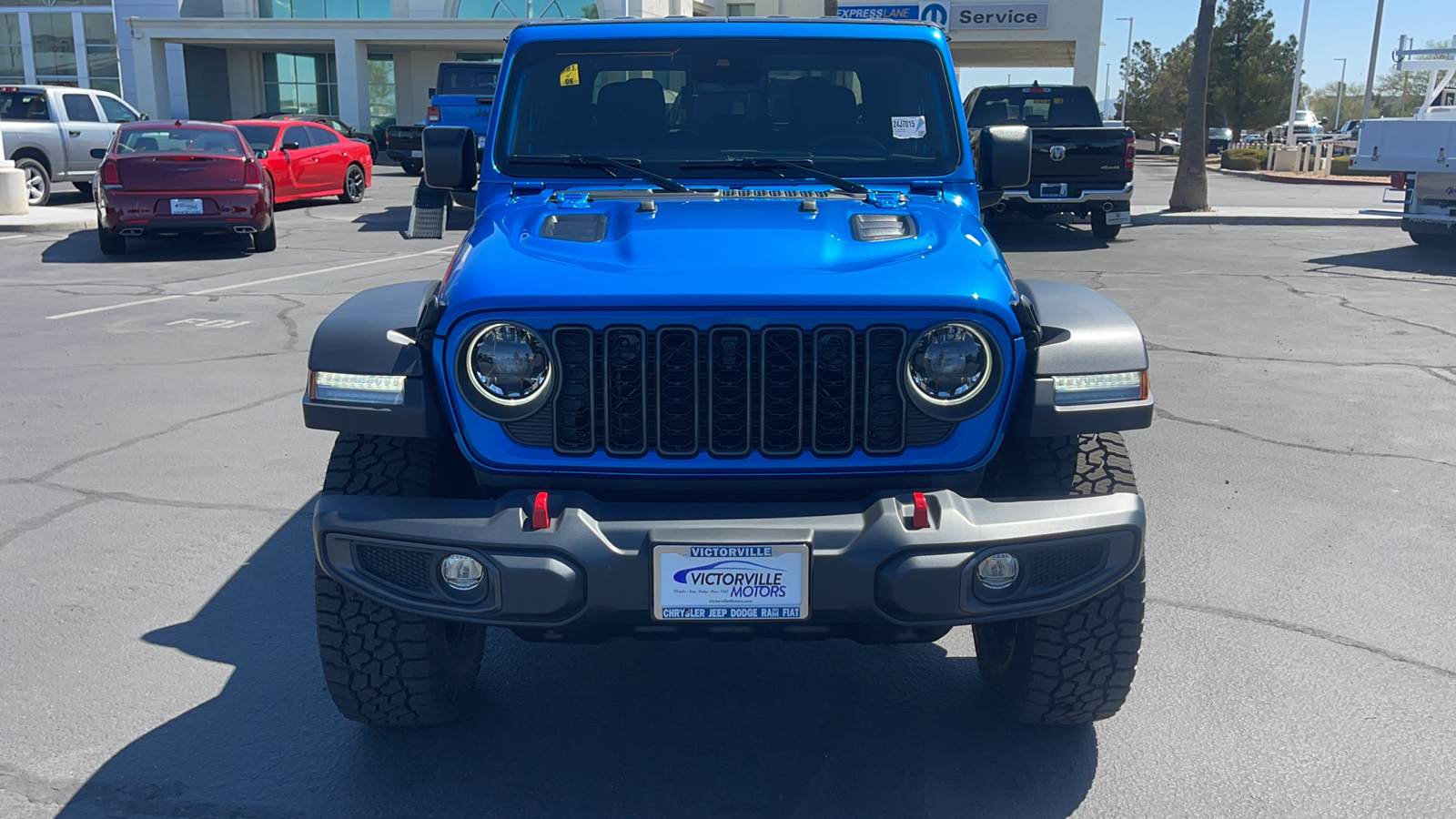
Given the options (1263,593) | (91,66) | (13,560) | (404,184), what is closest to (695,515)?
(1263,593)

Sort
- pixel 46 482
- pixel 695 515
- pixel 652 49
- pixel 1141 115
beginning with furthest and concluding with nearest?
pixel 1141 115 < pixel 46 482 < pixel 652 49 < pixel 695 515

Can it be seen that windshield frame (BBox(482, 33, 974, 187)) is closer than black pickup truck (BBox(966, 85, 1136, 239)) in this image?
Yes

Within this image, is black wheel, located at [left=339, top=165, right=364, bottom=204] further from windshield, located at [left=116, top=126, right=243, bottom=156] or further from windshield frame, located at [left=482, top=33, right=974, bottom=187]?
windshield frame, located at [left=482, top=33, right=974, bottom=187]

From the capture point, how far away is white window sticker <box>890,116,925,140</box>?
4203 mm

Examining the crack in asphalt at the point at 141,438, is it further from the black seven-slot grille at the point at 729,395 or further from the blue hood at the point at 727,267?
the black seven-slot grille at the point at 729,395

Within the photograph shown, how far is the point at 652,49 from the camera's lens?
4.28 metres

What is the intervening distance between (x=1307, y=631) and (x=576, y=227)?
9.00 ft

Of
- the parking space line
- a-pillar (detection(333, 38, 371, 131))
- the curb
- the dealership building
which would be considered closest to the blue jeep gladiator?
the parking space line

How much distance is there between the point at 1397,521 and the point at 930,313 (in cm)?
338

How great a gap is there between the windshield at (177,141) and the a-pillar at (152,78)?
28.4m

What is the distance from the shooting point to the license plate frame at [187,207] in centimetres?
1352

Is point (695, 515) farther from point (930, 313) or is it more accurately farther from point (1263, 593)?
point (1263, 593)

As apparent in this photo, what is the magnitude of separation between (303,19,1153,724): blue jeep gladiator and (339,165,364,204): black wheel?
751 inches

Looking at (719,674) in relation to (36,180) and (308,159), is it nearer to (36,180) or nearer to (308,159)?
(308,159)
